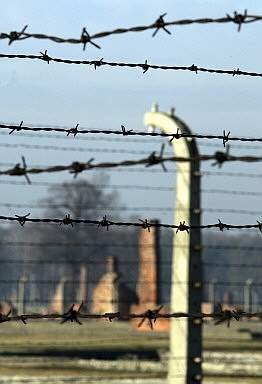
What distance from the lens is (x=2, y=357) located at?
2397 centimetres

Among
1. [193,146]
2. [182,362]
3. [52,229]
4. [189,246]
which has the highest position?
[52,229]

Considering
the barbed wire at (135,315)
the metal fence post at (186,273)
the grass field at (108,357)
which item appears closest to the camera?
the barbed wire at (135,315)

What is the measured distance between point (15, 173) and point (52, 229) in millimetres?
96271

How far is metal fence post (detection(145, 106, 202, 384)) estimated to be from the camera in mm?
12852

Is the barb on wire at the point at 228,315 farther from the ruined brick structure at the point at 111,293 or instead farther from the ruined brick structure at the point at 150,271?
the ruined brick structure at the point at 111,293

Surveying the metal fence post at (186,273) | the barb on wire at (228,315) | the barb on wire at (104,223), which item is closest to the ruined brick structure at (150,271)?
the metal fence post at (186,273)

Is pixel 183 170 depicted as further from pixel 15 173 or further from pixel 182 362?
pixel 15 173

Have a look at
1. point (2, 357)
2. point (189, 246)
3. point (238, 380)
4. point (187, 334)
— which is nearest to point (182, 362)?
point (187, 334)

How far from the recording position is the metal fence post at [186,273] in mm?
12852

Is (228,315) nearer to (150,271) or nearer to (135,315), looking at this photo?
(135,315)

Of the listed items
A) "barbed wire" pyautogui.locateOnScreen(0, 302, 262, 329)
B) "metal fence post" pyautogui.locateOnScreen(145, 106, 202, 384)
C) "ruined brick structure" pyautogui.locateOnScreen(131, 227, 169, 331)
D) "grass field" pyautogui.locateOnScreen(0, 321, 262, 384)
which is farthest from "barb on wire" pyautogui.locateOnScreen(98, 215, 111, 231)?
"ruined brick structure" pyautogui.locateOnScreen(131, 227, 169, 331)

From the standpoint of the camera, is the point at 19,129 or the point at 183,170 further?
the point at 183,170

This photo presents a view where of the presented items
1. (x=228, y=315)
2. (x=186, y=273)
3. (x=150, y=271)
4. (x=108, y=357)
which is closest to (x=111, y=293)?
(x=150, y=271)

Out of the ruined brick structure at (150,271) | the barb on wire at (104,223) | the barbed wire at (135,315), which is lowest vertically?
the barbed wire at (135,315)
